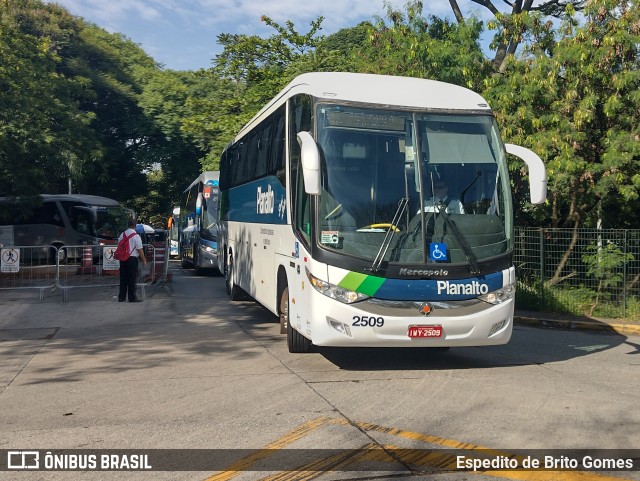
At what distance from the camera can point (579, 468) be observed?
17.3ft

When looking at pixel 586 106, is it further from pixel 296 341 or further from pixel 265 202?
pixel 296 341

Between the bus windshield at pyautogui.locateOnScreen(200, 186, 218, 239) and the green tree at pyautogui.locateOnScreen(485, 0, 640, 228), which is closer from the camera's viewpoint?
the green tree at pyautogui.locateOnScreen(485, 0, 640, 228)

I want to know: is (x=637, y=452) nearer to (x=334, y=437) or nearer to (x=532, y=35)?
(x=334, y=437)

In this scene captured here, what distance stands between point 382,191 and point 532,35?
10.9 m

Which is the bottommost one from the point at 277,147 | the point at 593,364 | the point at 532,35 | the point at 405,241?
the point at 593,364

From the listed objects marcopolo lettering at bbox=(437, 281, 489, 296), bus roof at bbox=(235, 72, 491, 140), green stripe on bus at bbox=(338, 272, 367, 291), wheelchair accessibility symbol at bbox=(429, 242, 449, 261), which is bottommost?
marcopolo lettering at bbox=(437, 281, 489, 296)

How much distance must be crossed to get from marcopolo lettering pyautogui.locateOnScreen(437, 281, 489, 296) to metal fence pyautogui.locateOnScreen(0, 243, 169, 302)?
33.8ft

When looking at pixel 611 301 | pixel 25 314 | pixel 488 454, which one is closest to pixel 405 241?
pixel 488 454

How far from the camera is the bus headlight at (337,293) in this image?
827 cm

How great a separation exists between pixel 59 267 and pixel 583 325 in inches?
476

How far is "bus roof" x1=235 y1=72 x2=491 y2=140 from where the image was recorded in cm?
895

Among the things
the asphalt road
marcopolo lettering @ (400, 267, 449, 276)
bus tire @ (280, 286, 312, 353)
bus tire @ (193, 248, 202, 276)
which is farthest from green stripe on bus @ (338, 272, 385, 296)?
bus tire @ (193, 248, 202, 276)

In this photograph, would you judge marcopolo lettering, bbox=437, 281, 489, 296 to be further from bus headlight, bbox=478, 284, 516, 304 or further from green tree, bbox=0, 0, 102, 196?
green tree, bbox=0, 0, 102, 196

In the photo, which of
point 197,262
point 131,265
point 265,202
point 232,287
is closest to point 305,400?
point 265,202
